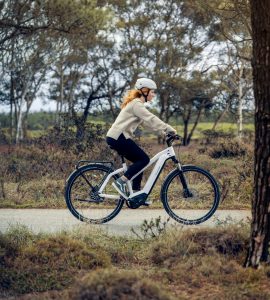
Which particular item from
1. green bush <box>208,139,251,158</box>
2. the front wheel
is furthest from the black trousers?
green bush <box>208,139,251,158</box>

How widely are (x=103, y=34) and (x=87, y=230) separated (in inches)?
1277

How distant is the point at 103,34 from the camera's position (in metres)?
39.1

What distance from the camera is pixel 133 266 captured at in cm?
654

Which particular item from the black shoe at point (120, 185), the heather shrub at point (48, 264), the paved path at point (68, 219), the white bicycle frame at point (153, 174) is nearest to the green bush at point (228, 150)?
the paved path at point (68, 219)

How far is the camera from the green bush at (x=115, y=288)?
15.8 ft

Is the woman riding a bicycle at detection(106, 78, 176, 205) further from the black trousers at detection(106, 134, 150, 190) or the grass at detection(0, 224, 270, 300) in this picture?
the grass at detection(0, 224, 270, 300)

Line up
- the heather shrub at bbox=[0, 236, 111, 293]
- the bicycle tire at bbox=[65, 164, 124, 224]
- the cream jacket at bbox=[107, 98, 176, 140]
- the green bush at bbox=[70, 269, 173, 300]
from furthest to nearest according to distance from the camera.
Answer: the bicycle tire at bbox=[65, 164, 124, 224], the cream jacket at bbox=[107, 98, 176, 140], the heather shrub at bbox=[0, 236, 111, 293], the green bush at bbox=[70, 269, 173, 300]

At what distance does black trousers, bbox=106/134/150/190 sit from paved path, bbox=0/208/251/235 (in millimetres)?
743

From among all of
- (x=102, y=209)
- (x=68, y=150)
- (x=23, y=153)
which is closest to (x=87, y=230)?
(x=102, y=209)

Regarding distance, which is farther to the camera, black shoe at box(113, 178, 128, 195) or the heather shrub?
black shoe at box(113, 178, 128, 195)

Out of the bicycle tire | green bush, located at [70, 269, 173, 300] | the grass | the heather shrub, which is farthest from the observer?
the bicycle tire

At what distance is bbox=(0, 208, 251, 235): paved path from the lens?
856 cm

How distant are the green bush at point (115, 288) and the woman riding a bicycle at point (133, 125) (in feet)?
12.4

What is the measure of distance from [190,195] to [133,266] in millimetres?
2632
